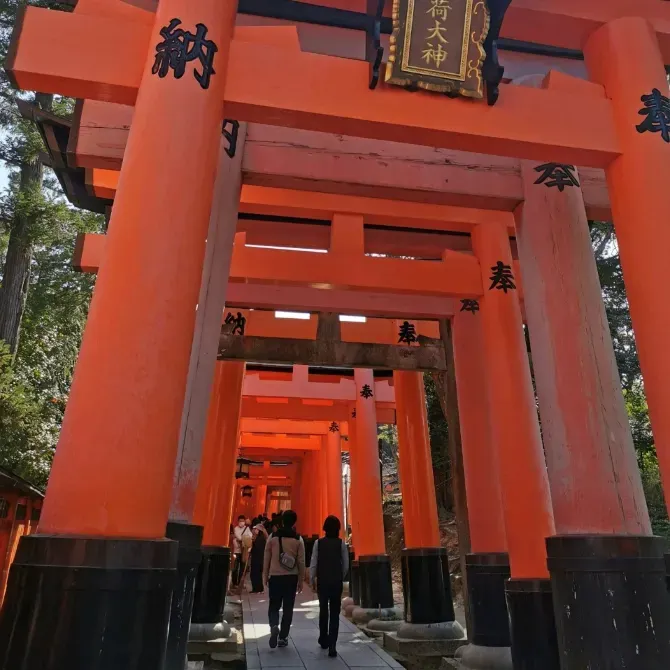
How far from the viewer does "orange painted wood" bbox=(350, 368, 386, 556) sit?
10875 mm

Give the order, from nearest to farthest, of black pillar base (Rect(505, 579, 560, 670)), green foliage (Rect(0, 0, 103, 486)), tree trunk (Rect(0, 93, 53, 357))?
black pillar base (Rect(505, 579, 560, 670))
green foliage (Rect(0, 0, 103, 486))
tree trunk (Rect(0, 93, 53, 357))

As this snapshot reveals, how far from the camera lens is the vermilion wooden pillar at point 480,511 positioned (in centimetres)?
550

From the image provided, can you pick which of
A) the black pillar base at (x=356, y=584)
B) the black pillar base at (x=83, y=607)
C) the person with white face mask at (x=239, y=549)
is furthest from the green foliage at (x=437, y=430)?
the black pillar base at (x=83, y=607)

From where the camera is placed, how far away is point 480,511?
6160 mm

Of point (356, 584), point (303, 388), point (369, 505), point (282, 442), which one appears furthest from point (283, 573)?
point (282, 442)

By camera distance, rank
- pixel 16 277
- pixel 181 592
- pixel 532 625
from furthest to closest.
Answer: pixel 16 277
pixel 532 625
pixel 181 592

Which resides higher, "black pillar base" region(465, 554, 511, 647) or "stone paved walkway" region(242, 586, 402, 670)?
"black pillar base" region(465, 554, 511, 647)

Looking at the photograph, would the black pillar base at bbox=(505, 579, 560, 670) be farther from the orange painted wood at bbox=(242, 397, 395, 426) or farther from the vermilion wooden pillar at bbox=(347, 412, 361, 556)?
the orange painted wood at bbox=(242, 397, 395, 426)

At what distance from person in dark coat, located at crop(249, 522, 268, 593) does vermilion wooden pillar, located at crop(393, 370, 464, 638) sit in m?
4.17

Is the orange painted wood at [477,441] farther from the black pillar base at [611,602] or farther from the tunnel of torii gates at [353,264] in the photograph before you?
the black pillar base at [611,602]

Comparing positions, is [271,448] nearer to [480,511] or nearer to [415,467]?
[415,467]

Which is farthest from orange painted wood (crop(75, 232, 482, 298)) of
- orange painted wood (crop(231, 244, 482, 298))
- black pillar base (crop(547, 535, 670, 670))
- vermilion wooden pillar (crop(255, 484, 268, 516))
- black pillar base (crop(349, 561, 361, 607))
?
vermilion wooden pillar (crop(255, 484, 268, 516))

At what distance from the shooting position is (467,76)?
142 inches

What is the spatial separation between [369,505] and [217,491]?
371cm
